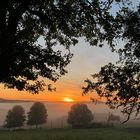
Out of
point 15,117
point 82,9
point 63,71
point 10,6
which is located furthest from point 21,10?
point 15,117

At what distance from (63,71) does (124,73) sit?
16.1 ft

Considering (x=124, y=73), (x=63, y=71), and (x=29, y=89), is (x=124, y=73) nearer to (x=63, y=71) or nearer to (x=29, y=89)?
(x=63, y=71)

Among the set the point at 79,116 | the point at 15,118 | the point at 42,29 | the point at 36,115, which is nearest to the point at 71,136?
the point at 42,29

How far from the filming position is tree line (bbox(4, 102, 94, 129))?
150000mm

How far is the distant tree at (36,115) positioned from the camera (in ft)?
505

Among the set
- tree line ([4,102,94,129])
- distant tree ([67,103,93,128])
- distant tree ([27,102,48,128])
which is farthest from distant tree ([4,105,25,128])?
distant tree ([67,103,93,128])

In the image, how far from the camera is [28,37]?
96.8ft

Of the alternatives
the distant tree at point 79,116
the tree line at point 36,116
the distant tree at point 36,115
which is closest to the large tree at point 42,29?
the tree line at point 36,116

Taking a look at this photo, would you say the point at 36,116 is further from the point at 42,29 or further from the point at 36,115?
the point at 42,29

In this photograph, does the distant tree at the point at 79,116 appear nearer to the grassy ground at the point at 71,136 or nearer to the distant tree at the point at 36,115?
the distant tree at the point at 36,115

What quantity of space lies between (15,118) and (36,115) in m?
9.25

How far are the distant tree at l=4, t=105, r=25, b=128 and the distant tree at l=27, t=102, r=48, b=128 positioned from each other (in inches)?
124

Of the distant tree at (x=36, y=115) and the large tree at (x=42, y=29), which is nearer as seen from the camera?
the large tree at (x=42, y=29)

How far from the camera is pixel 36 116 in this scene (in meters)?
155
